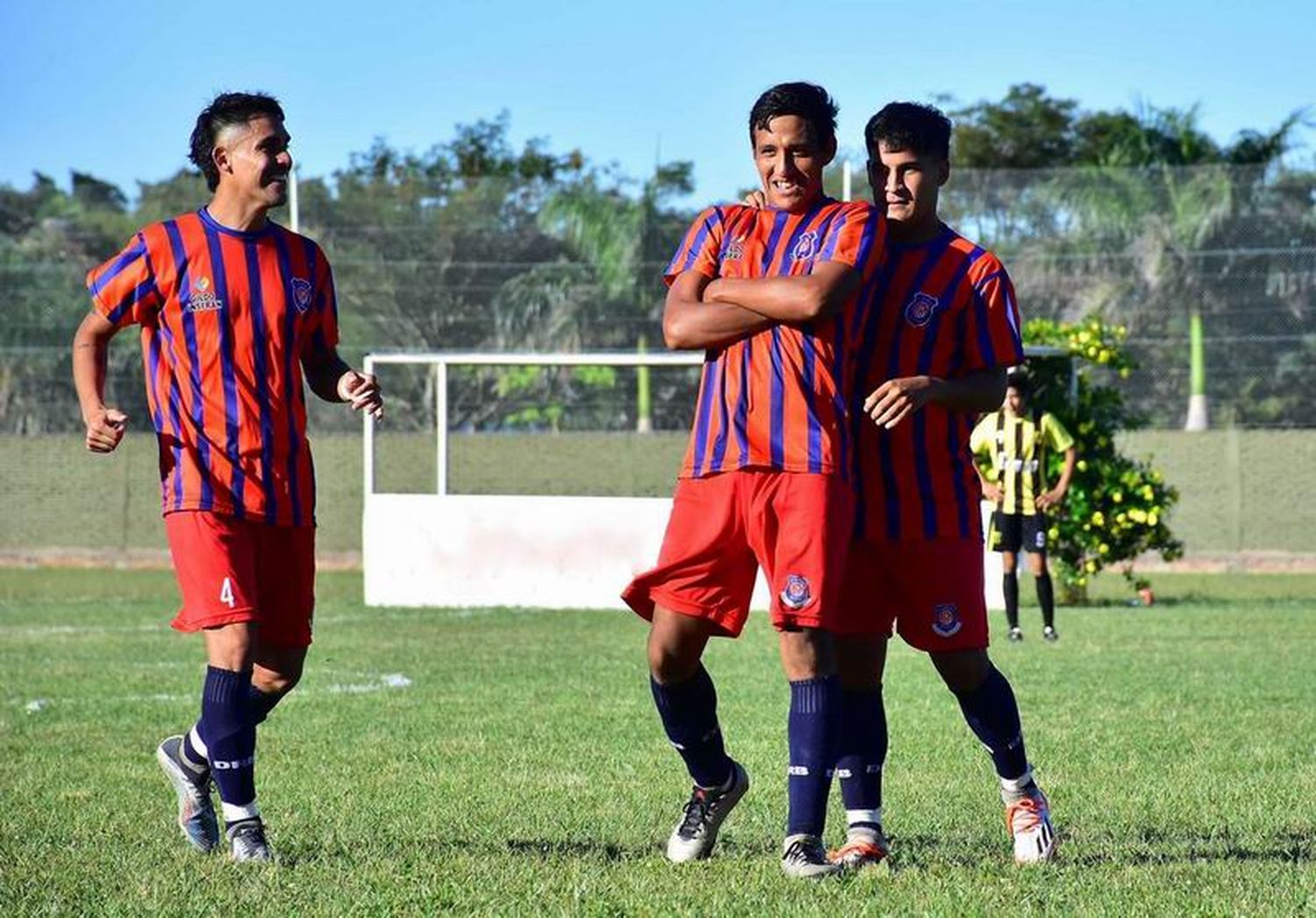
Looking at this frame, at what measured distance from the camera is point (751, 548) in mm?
5738

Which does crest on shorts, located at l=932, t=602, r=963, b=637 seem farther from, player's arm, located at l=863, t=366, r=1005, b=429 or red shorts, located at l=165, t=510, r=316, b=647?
red shorts, located at l=165, t=510, r=316, b=647

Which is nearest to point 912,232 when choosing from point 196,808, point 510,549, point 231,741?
point 231,741

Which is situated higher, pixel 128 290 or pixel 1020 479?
pixel 128 290

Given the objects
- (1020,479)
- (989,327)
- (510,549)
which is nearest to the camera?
(989,327)

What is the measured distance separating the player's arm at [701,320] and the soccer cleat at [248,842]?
178cm

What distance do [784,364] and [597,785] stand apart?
256 cm

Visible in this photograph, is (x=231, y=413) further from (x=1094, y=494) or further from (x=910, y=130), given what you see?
(x=1094, y=494)

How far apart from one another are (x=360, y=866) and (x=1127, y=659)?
825 cm

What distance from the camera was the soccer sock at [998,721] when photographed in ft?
20.0

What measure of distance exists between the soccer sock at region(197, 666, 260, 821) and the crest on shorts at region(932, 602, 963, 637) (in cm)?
192

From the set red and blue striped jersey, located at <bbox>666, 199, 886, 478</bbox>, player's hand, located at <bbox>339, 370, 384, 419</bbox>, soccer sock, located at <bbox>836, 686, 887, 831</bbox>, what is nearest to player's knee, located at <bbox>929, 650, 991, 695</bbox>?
soccer sock, located at <bbox>836, 686, 887, 831</bbox>

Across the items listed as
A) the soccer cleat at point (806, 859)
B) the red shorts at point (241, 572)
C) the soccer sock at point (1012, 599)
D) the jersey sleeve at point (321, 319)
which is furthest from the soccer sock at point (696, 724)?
the soccer sock at point (1012, 599)

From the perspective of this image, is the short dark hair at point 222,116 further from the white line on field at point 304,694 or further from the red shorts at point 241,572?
the white line on field at point 304,694

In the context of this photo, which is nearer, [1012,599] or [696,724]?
[696,724]
